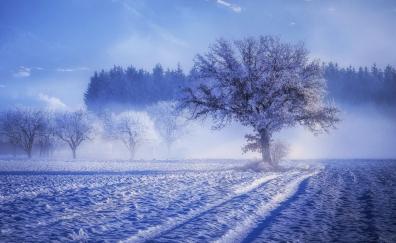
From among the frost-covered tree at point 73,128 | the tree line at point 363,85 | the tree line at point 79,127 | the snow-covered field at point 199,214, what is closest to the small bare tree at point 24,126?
the tree line at point 79,127

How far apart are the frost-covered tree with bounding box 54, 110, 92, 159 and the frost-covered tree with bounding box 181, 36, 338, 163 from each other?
52.6 m

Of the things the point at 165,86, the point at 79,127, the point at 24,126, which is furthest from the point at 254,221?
the point at 165,86

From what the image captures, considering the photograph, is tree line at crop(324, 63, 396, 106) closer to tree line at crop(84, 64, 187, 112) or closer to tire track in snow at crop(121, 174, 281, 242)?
tree line at crop(84, 64, 187, 112)

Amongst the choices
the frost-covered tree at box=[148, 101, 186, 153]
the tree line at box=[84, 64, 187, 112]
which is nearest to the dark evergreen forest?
the tree line at box=[84, 64, 187, 112]

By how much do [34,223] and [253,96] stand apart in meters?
22.8

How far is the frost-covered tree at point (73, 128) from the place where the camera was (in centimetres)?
7475

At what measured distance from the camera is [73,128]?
75.5 m

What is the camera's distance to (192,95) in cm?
3073

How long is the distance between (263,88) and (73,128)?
59.7m

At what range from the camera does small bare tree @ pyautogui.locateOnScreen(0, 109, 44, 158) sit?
231 feet

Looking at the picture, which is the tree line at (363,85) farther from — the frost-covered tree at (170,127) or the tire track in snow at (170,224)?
the tire track in snow at (170,224)

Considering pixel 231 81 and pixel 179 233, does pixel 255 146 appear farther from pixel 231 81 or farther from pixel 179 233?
pixel 179 233

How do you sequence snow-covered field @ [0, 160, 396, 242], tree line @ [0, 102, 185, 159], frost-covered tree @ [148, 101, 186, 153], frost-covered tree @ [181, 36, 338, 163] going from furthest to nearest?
frost-covered tree @ [148, 101, 186, 153] < tree line @ [0, 102, 185, 159] < frost-covered tree @ [181, 36, 338, 163] < snow-covered field @ [0, 160, 396, 242]

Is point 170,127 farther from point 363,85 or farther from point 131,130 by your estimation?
point 363,85
